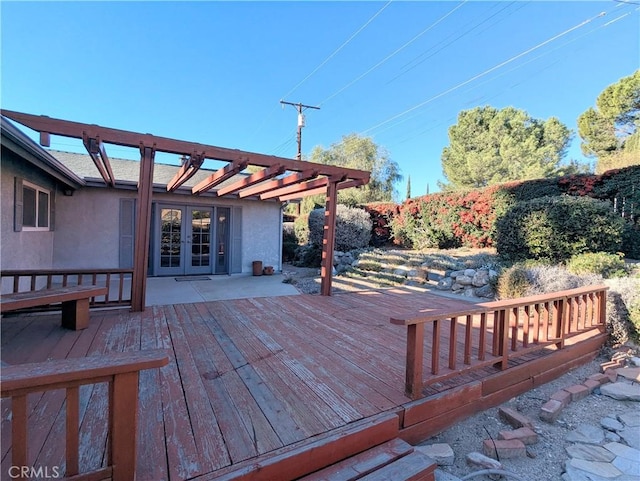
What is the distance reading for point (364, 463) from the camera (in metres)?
1.56

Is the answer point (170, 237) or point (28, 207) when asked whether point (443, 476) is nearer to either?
point (28, 207)

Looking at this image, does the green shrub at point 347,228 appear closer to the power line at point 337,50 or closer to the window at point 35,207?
the power line at point 337,50

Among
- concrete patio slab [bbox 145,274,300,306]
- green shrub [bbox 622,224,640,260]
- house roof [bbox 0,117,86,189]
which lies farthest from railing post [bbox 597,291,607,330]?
house roof [bbox 0,117,86,189]

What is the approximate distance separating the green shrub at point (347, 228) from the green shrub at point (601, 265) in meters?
6.14

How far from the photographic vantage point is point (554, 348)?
3.02 metres

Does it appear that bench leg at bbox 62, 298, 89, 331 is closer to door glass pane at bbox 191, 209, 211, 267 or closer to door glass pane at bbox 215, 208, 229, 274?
door glass pane at bbox 191, 209, 211, 267

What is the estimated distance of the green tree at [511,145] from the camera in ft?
49.9

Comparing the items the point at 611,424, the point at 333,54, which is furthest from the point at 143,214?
the point at 333,54

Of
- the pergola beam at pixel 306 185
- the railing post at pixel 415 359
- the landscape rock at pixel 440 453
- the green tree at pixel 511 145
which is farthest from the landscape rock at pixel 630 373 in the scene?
the green tree at pixel 511 145

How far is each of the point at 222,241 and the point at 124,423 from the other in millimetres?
7060

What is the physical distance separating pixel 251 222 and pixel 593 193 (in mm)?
8709

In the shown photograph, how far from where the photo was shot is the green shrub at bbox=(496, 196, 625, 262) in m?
5.20

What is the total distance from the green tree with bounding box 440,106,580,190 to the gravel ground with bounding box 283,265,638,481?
48.7 feet

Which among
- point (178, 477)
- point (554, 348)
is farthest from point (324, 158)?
point (178, 477)
